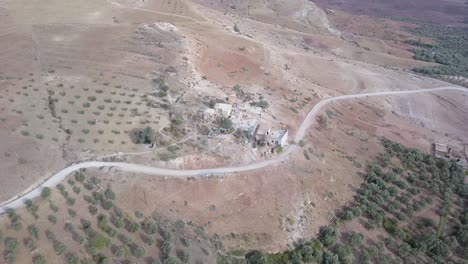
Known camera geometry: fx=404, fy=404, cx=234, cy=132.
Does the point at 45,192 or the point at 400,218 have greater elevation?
the point at 45,192

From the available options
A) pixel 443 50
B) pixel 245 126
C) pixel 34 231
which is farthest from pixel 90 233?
pixel 443 50

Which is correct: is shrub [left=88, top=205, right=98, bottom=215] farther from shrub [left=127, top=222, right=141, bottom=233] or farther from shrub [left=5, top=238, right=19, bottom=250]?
shrub [left=5, top=238, right=19, bottom=250]

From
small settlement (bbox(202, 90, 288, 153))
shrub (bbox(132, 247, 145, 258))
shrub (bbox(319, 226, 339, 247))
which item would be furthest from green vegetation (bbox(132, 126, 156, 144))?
shrub (bbox(319, 226, 339, 247))

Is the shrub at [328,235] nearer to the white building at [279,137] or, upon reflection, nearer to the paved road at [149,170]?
the paved road at [149,170]

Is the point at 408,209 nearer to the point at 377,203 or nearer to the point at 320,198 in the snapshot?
the point at 377,203

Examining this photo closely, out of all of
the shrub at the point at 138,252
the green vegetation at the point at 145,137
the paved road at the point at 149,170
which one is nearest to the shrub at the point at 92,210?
the paved road at the point at 149,170

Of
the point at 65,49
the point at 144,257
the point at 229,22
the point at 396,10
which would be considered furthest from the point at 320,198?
the point at 396,10

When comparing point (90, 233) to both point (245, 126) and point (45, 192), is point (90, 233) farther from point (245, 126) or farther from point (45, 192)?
point (245, 126)
